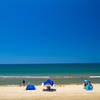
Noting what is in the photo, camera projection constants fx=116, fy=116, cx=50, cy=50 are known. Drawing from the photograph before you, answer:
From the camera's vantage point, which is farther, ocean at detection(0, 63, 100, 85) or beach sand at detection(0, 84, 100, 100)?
ocean at detection(0, 63, 100, 85)

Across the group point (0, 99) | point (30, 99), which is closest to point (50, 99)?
point (30, 99)

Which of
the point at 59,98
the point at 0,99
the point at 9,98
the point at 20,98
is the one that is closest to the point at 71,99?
the point at 59,98

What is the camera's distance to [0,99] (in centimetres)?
1184

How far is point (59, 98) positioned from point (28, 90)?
18.3 ft

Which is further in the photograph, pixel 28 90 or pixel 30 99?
pixel 28 90

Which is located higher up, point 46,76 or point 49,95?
point 46,76

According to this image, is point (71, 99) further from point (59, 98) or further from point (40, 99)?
point (40, 99)

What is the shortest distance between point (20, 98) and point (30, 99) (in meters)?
1.11

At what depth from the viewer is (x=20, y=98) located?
12.2 meters

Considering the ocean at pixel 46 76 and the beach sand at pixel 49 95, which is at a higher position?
the ocean at pixel 46 76

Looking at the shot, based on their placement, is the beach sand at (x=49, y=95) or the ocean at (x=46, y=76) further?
the ocean at (x=46, y=76)

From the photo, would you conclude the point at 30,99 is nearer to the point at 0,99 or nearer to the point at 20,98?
the point at 20,98

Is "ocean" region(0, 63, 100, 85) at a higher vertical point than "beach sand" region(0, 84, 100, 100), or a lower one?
higher

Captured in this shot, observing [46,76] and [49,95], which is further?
[46,76]
